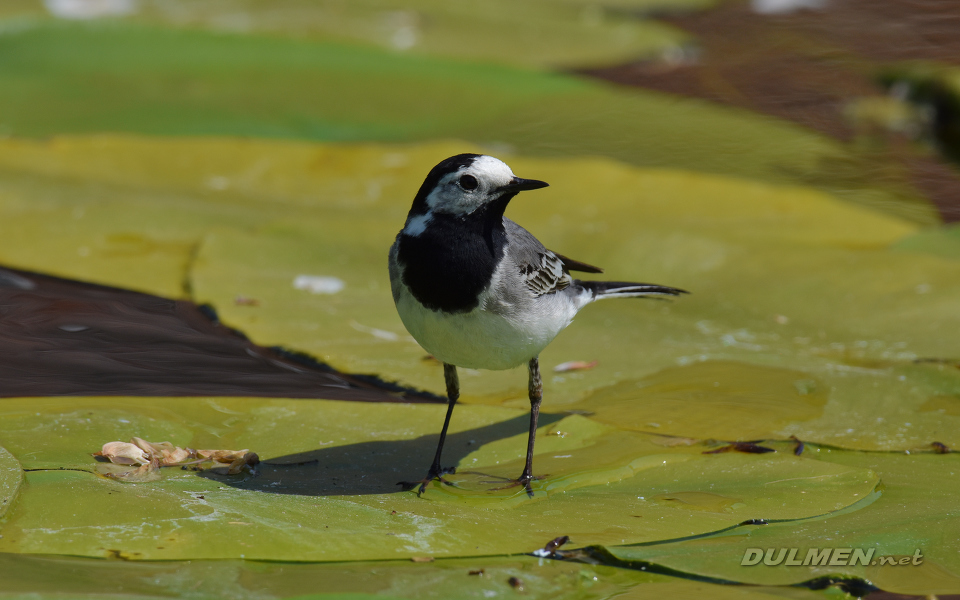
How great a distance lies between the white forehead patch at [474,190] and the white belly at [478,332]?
36 centimetres

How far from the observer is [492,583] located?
2654 mm

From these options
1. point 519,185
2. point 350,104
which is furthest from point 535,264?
point 350,104

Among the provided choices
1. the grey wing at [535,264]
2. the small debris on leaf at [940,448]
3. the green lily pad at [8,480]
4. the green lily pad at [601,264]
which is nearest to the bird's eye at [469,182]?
the grey wing at [535,264]

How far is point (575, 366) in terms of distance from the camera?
A: 15.2 feet

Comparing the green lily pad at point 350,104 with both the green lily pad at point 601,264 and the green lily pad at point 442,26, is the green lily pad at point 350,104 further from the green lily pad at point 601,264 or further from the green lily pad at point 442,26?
the green lily pad at point 601,264

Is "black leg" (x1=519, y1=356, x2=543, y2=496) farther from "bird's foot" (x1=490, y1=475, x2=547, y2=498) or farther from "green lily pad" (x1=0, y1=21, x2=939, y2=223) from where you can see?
"green lily pad" (x1=0, y1=21, x2=939, y2=223)

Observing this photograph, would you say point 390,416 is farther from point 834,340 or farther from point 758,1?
point 758,1

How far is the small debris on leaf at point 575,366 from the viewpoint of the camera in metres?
4.63

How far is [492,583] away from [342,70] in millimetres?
6990

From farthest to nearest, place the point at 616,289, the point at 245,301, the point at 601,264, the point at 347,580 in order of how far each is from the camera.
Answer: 1. the point at 601,264
2. the point at 245,301
3. the point at 616,289
4. the point at 347,580

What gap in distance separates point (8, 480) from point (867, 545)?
2658 mm

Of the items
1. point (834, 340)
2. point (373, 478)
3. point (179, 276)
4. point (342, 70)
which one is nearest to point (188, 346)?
point (179, 276)

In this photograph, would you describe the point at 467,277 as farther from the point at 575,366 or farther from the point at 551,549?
the point at 575,366

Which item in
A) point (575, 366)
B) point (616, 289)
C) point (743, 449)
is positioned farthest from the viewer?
point (575, 366)
